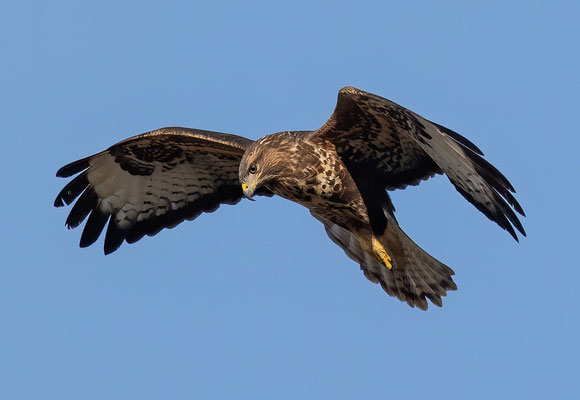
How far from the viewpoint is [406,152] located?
10.5 m

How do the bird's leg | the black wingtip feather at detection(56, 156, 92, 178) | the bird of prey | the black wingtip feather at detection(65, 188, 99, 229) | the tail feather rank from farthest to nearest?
the black wingtip feather at detection(65, 188, 99, 229) → the tail feather → the black wingtip feather at detection(56, 156, 92, 178) → the bird's leg → the bird of prey

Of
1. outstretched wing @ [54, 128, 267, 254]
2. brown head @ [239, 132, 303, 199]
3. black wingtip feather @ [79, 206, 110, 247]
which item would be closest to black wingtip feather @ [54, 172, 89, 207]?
outstretched wing @ [54, 128, 267, 254]

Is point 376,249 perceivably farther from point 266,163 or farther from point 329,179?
point 266,163

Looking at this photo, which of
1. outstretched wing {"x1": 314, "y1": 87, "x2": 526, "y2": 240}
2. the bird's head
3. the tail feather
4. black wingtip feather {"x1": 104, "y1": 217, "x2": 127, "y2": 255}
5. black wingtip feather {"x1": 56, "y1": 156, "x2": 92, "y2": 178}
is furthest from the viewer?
black wingtip feather {"x1": 104, "y1": 217, "x2": 127, "y2": 255}

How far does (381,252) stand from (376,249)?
72mm

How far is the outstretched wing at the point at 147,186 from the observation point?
11148 mm

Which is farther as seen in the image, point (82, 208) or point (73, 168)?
point (82, 208)

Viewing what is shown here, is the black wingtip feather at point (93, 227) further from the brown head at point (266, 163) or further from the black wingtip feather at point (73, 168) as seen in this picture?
the brown head at point (266, 163)

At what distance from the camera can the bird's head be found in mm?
9805

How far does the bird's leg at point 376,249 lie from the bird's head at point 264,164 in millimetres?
1128

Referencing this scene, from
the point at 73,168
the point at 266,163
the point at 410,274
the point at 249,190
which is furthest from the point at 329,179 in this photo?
the point at 73,168

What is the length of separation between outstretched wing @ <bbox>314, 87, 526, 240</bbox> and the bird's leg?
20.5 inches

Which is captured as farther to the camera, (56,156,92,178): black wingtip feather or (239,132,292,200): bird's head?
(56,156,92,178): black wingtip feather

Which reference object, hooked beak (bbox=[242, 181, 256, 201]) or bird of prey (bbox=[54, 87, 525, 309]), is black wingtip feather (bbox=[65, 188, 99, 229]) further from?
hooked beak (bbox=[242, 181, 256, 201])
